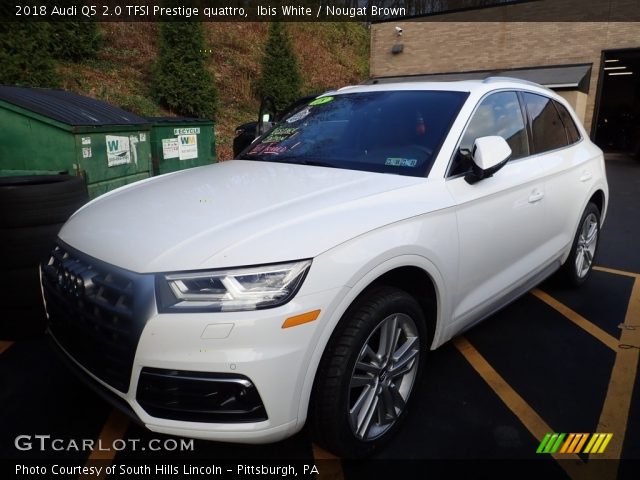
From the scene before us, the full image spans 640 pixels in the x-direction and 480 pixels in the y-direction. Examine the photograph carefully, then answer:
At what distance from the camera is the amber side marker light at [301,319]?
1.75 meters

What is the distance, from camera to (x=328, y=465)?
7.29 ft

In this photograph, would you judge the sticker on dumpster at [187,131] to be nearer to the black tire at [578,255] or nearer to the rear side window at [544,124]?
the rear side window at [544,124]

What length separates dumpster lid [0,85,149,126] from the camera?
4.60 meters

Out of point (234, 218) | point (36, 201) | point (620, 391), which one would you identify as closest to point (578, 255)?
point (620, 391)

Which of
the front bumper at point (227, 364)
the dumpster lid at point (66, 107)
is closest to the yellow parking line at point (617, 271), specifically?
the front bumper at point (227, 364)

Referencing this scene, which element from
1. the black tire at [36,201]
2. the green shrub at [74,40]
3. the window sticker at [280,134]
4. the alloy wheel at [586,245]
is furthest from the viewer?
the green shrub at [74,40]

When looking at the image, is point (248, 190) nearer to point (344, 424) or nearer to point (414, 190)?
point (414, 190)

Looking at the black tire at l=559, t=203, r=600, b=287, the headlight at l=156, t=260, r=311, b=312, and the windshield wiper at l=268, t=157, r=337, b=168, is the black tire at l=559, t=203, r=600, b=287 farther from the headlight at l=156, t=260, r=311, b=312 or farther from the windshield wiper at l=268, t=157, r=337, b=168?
the headlight at l=156, t=260, r=311, b=312

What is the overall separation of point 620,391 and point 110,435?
9.21 ft

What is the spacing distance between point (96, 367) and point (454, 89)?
8.13 feet

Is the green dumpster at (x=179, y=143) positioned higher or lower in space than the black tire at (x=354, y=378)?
higher

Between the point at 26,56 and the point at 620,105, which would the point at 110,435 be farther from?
the point at 620,105

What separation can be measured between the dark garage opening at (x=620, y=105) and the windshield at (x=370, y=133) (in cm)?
1639

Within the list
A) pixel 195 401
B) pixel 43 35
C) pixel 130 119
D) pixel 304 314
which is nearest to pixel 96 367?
pixel 195 401
